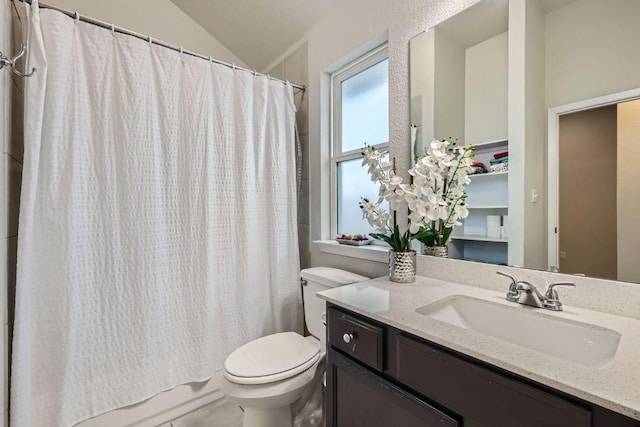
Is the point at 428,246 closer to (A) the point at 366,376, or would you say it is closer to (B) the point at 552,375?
(A) the point at 366,376

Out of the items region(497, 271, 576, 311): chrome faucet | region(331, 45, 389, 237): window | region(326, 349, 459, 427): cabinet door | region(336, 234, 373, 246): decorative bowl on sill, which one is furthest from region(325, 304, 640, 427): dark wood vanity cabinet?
region(331, 45, 389, 237): window

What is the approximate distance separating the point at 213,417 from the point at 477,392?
1546 millimetres

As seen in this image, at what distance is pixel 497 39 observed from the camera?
112cm

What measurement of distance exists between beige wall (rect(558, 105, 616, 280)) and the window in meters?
0.84

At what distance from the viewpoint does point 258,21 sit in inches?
80.0

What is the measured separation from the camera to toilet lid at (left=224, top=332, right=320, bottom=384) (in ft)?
3.97

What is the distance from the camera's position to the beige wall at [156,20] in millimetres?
1857

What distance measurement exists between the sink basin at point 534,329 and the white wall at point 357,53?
0.70 m

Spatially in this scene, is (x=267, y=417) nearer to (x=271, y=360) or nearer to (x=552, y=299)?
(x=271, y=360)

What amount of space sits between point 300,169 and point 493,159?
1.28 metres

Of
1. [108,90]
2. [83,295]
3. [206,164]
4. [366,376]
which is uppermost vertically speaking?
[108,90]

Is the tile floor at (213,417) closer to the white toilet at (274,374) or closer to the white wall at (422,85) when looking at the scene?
the white toilet at (274,374)

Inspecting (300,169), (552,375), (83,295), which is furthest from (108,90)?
(552,375)

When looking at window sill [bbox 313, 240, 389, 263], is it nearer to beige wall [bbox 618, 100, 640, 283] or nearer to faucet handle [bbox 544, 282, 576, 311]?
faucet handle [bbox 544, 282, 576, 311]
